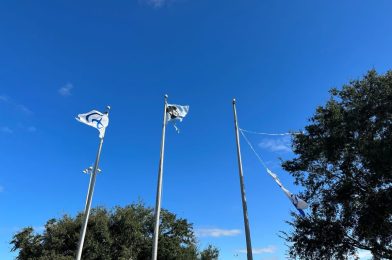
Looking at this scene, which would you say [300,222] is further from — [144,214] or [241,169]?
[144,214]

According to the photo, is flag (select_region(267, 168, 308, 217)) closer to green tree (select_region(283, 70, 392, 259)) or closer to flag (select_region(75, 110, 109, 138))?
green tree (select_region(283, 70, 392, 259))

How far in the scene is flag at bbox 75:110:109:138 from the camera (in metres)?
20.0

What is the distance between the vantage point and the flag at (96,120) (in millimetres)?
20033

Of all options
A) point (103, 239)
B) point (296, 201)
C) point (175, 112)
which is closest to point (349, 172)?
point (296, 201)

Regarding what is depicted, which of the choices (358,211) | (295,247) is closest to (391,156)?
(358,211)

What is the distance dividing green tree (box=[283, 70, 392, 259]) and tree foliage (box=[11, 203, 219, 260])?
76.7 feet

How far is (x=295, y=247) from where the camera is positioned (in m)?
24.4

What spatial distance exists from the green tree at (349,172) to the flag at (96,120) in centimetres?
1358

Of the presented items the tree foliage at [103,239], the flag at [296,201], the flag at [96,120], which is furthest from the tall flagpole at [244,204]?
the tree foliage at [103,239]

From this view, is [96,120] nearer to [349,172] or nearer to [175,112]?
[175,112]

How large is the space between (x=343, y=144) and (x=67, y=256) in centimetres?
2929

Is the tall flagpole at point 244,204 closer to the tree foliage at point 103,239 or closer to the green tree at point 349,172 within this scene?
the green tree at point 349,172

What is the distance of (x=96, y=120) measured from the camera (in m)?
20.7

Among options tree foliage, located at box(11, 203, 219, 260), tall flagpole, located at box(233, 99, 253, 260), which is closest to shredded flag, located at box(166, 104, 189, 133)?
tall flagpole, located at box(233, 99, 253, 260)
